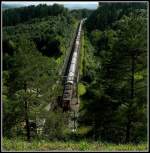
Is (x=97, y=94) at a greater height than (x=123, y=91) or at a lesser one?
lesser

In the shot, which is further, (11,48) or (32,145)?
(11,48)

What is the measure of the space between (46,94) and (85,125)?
2027 millimetres

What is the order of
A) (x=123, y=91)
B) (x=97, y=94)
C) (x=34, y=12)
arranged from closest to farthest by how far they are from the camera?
(x=123, y=91) < (x=97, y=94) < (x=34, y=12)

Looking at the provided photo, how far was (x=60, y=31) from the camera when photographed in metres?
53.8

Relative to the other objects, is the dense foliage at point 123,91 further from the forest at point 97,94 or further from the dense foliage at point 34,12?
the dense foliage at point 34,12

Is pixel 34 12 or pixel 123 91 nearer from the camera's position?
pixel 123 91

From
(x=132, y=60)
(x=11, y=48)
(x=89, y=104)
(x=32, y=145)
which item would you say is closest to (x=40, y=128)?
(x=89, y=104)

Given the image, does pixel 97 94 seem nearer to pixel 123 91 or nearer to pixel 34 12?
pixel 123 91

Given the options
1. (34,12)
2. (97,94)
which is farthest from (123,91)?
(34,12)

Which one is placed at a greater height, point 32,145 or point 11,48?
point 11,48

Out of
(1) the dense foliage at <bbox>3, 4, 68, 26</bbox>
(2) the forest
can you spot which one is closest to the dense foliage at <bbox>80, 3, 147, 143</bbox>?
(2) the forest


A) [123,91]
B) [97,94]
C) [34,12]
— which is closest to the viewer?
[123,91]

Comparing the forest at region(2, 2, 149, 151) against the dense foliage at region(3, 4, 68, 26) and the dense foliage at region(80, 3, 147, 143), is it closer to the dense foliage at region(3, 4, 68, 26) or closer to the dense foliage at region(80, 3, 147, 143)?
the dense foliage at region(80, 3, 147, 143)

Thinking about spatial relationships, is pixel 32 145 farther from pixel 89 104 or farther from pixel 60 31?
pixel 60 31
